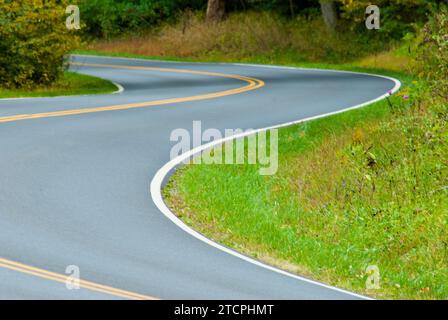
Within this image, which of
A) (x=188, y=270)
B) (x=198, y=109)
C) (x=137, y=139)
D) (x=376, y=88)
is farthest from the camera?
(x=376, y=88)

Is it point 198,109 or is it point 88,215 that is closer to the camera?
point 88,215

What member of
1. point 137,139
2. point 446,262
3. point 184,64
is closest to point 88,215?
point 446,262

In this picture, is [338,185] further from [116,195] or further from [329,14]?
[329,14]

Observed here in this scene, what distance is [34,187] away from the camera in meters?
14.7

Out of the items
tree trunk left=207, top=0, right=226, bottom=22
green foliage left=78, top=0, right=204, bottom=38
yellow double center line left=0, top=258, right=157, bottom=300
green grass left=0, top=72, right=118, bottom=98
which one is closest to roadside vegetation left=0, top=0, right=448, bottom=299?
green grass left=0, top=72, right=118, bottom=98

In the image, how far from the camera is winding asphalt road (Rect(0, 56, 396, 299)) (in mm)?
10383

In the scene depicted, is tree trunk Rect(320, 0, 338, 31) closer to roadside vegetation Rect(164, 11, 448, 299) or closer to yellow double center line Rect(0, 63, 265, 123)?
yellow double center line Rect(0, 63, 265, 123)

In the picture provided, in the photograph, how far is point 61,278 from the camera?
33.6 ft

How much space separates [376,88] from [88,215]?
18611mm

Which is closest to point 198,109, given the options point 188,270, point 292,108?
point 292,108

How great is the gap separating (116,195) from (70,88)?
16.8 m

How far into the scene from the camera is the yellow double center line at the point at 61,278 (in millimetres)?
9789

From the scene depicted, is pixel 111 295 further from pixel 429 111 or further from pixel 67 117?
pixel 67 117
